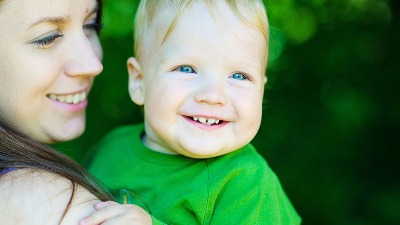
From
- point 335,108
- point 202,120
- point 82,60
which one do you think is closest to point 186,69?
point 202,120

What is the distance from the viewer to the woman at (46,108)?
2309mm

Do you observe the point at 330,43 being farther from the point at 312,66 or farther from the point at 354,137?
the point at 354,137

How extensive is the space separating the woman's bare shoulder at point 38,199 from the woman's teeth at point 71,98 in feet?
2.34

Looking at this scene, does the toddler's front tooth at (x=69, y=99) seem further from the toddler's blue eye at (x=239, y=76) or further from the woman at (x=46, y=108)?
the toddler's blue eye at (x=239, y=76)

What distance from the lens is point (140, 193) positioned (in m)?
2.90

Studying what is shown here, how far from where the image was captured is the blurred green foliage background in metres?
4.05

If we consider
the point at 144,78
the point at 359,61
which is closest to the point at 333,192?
the point at 359,61

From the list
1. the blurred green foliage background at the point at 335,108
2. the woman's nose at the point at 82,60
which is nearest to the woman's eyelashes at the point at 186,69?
the woman's nose at the point at 82,60

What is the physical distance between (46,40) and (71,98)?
0.36m

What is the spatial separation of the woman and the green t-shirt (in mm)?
297

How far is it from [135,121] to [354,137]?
1.38 meters

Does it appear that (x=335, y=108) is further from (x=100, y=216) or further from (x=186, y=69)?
(x=100, y=216)

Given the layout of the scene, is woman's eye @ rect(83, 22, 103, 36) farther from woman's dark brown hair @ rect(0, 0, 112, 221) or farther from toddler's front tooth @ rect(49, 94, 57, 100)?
woman's dark brown hair @ rect(0, 0, 112, 221)

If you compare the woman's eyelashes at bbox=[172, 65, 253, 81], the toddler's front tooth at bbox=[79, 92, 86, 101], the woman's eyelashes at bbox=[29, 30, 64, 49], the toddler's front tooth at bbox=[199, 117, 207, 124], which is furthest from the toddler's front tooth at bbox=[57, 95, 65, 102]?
the toddler's front tooth at bbox=[199, 117, 207, 124]
